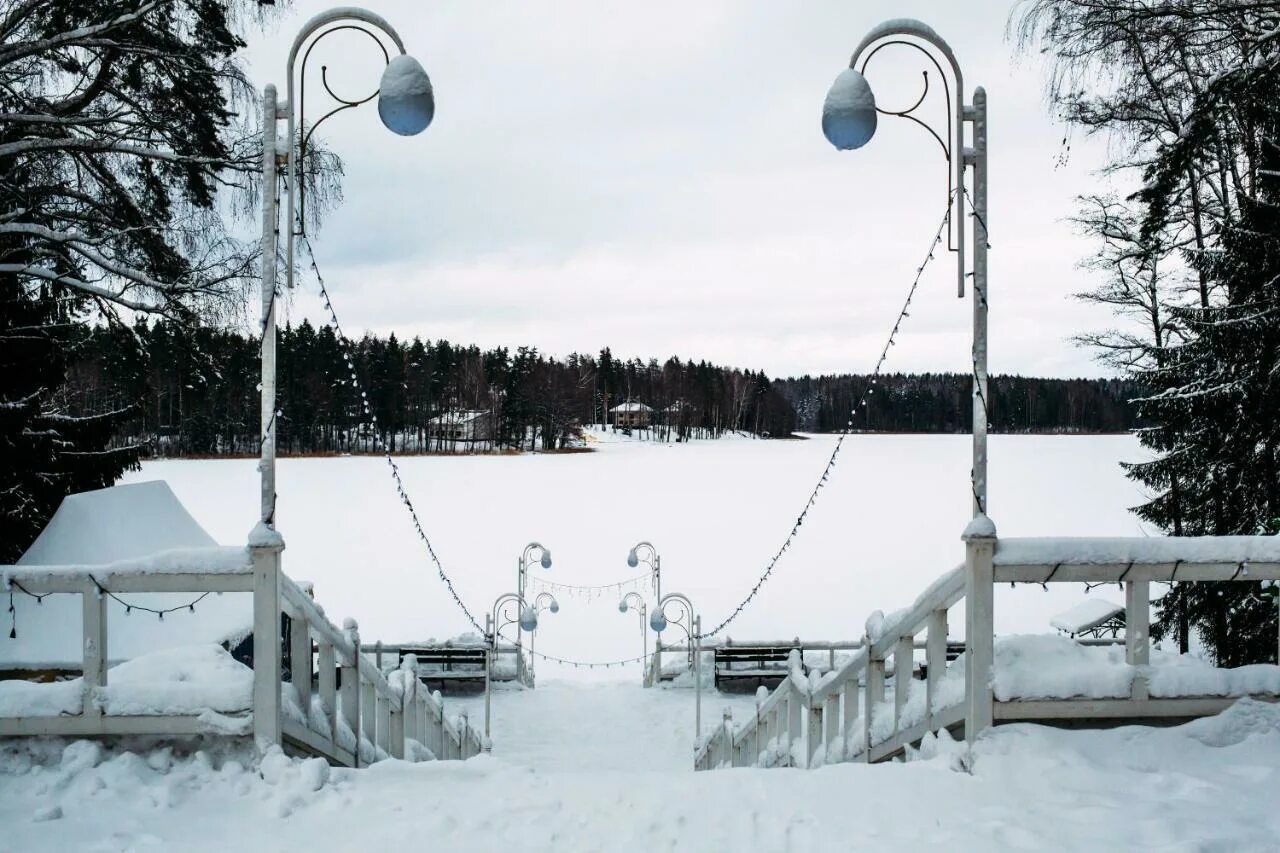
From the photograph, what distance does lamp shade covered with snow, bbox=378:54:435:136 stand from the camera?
4.40m

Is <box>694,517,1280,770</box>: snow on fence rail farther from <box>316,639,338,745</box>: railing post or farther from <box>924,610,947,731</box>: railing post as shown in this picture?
<box>316,639,338,745</box>: railing post

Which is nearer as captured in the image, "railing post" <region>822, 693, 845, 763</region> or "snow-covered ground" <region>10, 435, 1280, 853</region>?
"snow-covered ground" <region>10, 435, 1280, 853</region>

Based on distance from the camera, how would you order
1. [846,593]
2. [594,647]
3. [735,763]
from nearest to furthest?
[735,763] → [594,647] → [846,593]

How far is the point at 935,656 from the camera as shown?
4375mm

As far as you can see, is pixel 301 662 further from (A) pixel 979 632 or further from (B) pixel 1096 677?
(B) pixel 1096 677

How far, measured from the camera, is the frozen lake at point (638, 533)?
20094 millimetres

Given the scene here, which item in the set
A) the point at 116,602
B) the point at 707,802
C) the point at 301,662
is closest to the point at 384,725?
the point at 301,662

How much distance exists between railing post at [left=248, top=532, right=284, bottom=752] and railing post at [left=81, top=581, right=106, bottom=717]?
76 centimetres

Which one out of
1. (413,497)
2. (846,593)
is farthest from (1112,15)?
(413,497)

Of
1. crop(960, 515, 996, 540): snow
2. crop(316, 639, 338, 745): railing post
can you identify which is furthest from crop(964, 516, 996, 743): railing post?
crop(316, 639, 338, 745): railing post

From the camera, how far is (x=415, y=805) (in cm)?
391

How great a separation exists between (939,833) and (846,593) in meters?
19.1

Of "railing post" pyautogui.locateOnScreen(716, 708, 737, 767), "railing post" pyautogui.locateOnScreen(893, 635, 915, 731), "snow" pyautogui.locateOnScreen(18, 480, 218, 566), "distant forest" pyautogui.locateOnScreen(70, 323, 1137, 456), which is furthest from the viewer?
"distant forest" pyautogui.locateOnScreen(70, 323, 1137, 456)

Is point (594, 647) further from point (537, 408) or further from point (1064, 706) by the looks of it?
point (537, 408)
